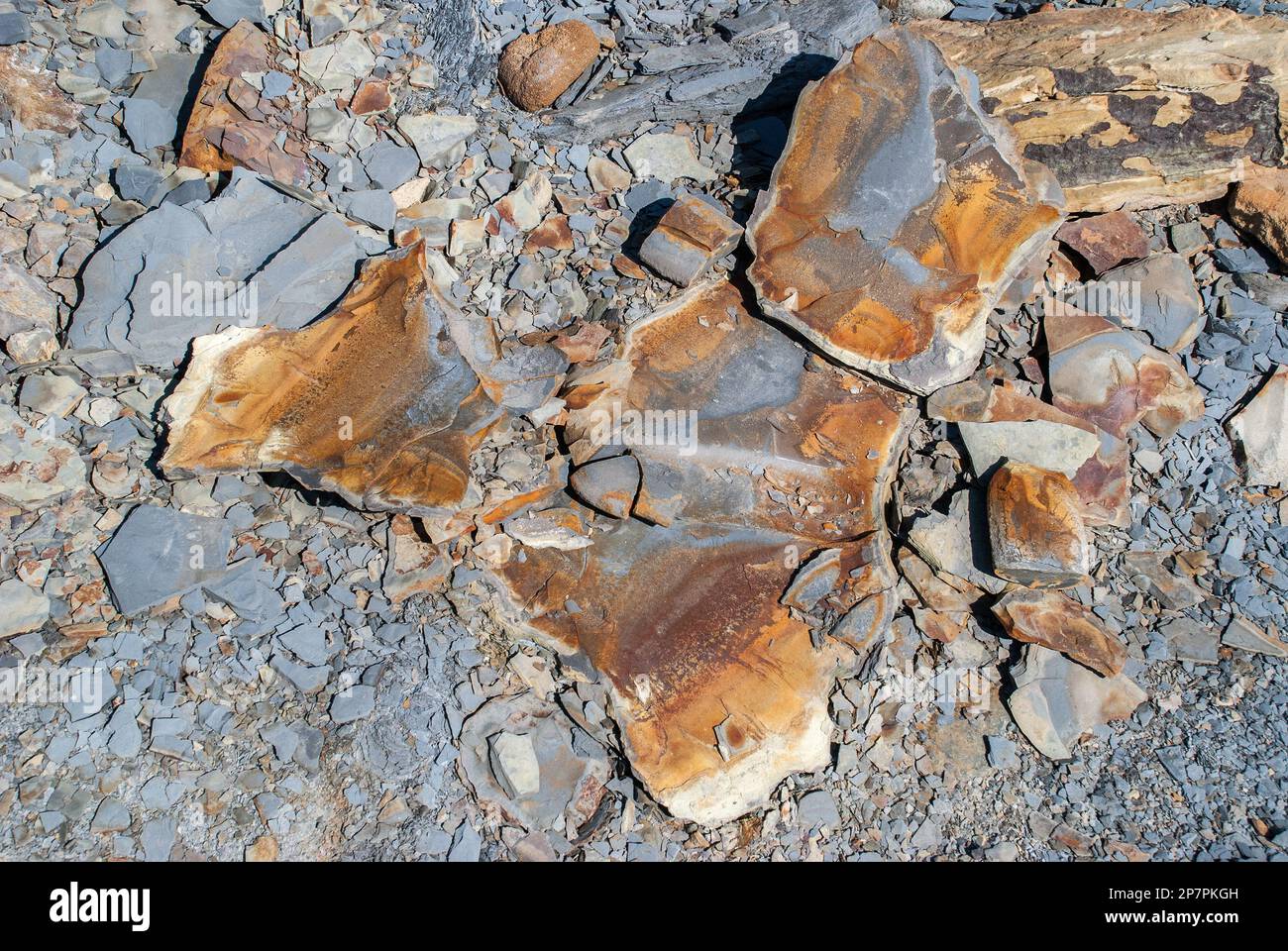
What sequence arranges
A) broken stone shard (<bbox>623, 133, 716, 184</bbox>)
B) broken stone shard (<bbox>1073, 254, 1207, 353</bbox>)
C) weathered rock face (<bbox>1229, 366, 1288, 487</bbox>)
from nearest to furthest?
1. weathered rock face (<bbox>1229, 366, 1288, 487</bbox>)
2. broken stone shard (<bbox>1073, 254, 1207, 353</bbox>)
3. broken stone shard (<bbox>623, 133, 716, 184</bbox>)

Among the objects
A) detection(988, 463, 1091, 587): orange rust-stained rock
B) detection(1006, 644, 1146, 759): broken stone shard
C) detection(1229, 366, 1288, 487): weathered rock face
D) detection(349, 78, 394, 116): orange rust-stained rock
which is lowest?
detection(1006, 644, 1146, 759): broken stone shard

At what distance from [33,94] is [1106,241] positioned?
14.6 ft

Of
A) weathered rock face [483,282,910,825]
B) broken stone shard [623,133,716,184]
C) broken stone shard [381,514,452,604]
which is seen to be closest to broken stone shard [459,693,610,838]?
weathered rock face [483,282,910,825]

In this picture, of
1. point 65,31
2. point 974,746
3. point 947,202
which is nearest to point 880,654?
point 974,746

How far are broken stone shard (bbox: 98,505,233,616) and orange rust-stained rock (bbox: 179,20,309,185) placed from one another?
4.86 ft

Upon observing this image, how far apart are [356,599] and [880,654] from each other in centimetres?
195

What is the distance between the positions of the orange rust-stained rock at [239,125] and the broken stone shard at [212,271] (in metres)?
0.12

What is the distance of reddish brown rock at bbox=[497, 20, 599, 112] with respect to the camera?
3.93m

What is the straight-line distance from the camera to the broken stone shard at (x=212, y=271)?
11.3 feet

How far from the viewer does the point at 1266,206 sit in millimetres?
3684

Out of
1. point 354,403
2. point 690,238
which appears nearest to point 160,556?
point 354,403

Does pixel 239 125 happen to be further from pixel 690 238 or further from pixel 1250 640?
pixel 1250 640

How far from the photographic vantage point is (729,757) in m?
3.33

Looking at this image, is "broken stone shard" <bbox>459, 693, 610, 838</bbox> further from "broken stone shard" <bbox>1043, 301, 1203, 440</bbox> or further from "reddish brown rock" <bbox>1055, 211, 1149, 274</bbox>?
"reddish brown rock" <bbox>1055, 211, 1149, 274</bbox>
